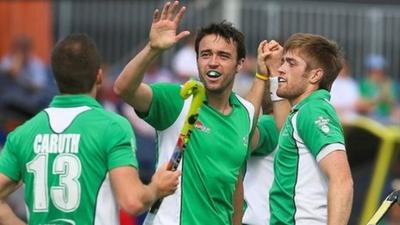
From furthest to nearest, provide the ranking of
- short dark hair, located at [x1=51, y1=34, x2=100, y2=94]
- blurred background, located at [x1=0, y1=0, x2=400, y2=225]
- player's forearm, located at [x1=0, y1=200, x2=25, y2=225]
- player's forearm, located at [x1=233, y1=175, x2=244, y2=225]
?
1. blurred background, located at [x1=0, y1=0, x2=400, y2=225]
2. player's forearm, located at [x1=233, y1=175, x2=244, y2=225]
3. player's forearm, located at [x1=0, y1=200, x2=25, y2=225]
4. short dark hair, located at [x1=51, y1=34, x2=100, y2=94]

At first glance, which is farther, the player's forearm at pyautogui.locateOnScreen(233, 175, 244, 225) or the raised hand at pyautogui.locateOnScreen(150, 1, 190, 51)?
the player's forearm at pyautogui.locateOnScreen(233, 175, 244, 225)

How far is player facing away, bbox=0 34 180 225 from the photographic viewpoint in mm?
8398

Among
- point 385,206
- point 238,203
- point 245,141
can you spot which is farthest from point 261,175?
point 385,206

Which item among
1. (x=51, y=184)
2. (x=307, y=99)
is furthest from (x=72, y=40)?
(x=307, y=99)

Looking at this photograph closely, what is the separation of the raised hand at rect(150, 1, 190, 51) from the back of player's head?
833mm

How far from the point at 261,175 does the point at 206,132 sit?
4.10ft

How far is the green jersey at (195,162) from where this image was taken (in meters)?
9.16

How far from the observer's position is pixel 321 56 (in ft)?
29.6

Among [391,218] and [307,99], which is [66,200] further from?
[391,218]

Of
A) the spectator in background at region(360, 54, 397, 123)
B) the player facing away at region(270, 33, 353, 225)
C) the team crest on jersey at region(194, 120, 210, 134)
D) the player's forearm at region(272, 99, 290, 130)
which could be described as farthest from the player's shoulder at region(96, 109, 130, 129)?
the spectator in background at region(360, 54, 397, 123)

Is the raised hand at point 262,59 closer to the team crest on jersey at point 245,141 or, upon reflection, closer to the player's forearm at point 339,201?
the team crest on jersey at point 245,141

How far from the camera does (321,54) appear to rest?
9023mm

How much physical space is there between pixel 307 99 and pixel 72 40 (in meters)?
1.51

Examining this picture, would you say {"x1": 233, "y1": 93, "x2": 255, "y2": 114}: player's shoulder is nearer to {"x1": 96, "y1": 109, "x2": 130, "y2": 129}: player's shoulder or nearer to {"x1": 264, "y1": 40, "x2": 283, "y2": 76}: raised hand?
{"x1": 264, "y1": 40, "x2": 283, "y2": 76}: raised hand
